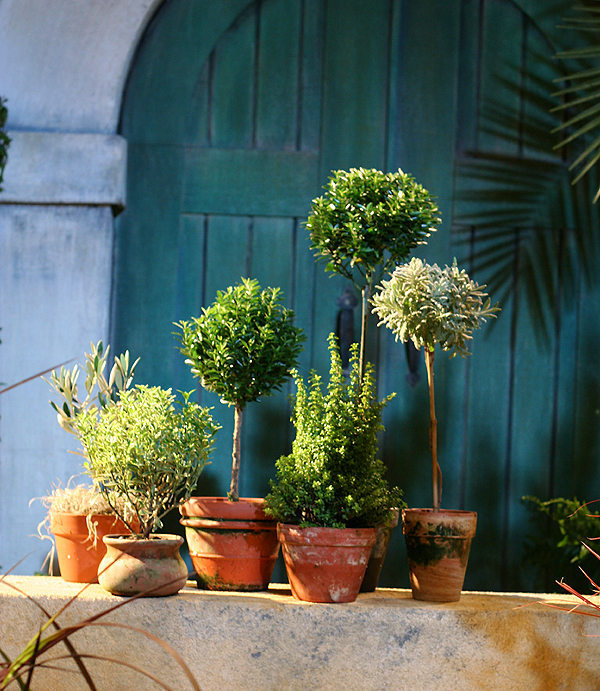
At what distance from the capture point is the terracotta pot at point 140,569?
1.71m

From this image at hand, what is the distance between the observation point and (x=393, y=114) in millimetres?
2469

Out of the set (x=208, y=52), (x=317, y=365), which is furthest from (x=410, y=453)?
(x=208, y=52)

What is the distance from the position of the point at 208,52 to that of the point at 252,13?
21 centimetres

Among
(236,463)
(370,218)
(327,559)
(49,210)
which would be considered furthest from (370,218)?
(49,210)

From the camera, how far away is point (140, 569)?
1.71 metres

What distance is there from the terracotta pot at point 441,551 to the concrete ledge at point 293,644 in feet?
0.32

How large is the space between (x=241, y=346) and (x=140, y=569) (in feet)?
2.04

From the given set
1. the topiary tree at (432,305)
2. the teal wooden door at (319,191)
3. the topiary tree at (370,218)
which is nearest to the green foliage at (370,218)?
the topiary tree at (370,218)

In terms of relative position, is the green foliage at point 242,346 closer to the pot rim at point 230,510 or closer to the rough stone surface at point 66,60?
the pot rim at point 230,510

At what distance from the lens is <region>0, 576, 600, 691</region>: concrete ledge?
1663 millimetres

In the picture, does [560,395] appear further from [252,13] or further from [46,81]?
[46,81]

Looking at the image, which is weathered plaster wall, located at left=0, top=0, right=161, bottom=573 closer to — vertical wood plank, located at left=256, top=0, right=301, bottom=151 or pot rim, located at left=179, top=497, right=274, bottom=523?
vertical wood plank, located at left=256, top=0, right=301, bottom=151

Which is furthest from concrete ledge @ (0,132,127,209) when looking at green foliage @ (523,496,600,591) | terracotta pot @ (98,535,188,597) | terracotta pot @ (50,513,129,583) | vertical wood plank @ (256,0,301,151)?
green foliage @ (523,496,600,591)

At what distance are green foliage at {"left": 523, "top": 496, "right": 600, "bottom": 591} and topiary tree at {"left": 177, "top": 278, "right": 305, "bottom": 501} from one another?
3.37 feet
